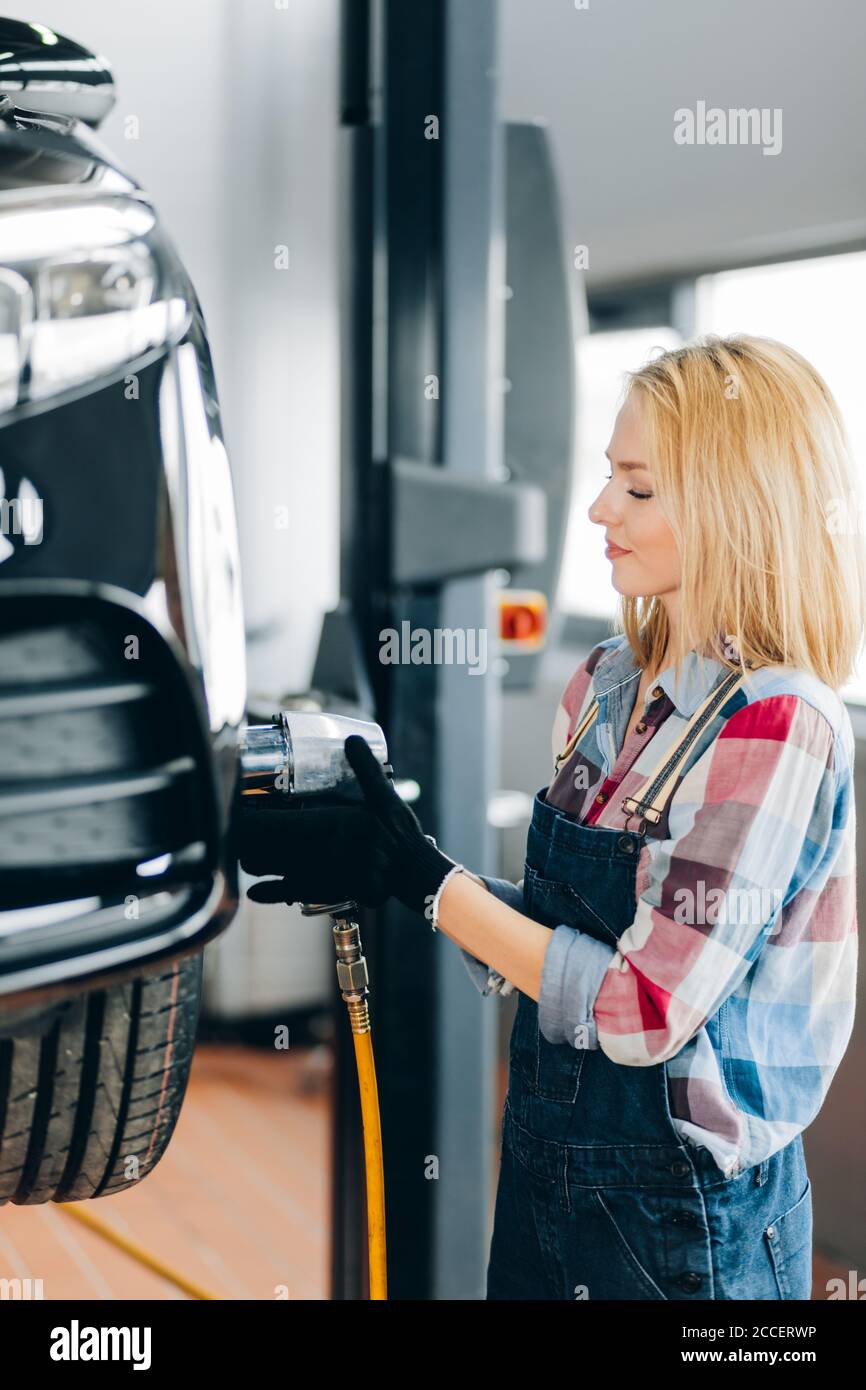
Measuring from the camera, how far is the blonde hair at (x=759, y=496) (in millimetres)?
→ 768

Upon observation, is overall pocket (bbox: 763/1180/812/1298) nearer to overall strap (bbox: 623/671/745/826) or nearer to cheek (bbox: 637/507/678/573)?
overall strap (bbox: 623/671/745/826)

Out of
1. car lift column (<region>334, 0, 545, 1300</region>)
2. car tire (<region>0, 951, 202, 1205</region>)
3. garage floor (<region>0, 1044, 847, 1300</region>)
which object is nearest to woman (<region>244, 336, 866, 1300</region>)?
car tire (<region>0, 951, 202, 1205</region>)

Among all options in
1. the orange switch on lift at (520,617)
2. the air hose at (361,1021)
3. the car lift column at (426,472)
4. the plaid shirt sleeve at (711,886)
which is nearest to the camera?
the plaid shirt sleeve at (711,886)

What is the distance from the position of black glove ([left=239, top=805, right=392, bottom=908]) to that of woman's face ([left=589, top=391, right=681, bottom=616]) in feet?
0.76

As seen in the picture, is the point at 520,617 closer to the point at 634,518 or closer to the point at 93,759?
the point at 634,518

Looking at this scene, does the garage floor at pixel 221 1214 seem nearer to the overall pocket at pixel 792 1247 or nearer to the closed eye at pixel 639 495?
the overall pocket at pixel 792 1247

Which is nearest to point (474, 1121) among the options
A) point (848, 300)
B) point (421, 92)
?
point (848, 300)

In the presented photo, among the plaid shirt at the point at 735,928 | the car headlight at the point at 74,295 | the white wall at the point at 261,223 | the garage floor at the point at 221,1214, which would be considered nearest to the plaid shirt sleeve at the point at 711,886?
the plaid shirt at the point at 735,928

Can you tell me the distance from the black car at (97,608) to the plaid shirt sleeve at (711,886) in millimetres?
232

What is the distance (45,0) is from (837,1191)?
123 cm

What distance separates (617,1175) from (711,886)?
0.20m

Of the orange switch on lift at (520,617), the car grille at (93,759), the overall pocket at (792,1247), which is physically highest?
the car grille at (93,759)

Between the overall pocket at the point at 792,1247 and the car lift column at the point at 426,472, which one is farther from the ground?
the car lift column at the point at 426,472

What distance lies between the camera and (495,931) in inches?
31.2
